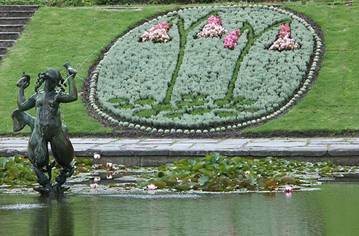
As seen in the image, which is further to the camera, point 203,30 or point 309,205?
point 203,30

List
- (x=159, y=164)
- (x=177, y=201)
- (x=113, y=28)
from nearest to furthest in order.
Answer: (x=177, y=201) < (x=159, y=164) < (x=113, y=28)

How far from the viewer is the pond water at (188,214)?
33.7 ft

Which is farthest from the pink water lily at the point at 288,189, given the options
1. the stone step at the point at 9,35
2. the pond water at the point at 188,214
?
the stone step at the point at 9,35

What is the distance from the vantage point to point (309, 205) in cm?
1191

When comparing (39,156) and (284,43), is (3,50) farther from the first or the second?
(39,156)

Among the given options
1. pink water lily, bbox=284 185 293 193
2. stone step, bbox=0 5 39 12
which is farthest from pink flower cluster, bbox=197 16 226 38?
pink water lily, bbox=284 185 293 193

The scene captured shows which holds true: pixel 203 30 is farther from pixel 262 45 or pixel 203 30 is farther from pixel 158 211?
pixel 158 211

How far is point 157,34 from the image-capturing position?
25109 mm

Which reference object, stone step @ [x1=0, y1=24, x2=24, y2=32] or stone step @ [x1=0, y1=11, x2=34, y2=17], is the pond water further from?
stone step @ [x1=0, y1=11, x2=34, y2=17]

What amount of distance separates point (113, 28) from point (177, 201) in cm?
1414

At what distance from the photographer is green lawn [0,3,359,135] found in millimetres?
20516

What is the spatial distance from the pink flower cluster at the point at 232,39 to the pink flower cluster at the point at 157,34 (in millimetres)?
1352

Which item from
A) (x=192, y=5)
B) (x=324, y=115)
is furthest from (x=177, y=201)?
(x=192, y=5)

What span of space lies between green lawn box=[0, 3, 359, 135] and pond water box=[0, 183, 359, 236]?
6.86 m
